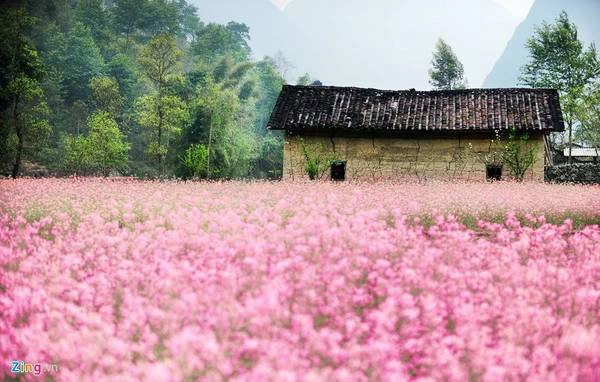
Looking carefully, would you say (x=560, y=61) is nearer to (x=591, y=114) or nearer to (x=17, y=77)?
(x=591, y=114)

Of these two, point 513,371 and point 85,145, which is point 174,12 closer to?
point 85,145

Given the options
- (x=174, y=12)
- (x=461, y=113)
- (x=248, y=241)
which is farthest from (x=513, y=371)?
(x=174, y=12)

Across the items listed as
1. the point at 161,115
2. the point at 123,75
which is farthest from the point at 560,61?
the point at 123,75

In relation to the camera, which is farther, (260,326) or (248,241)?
(248,241)

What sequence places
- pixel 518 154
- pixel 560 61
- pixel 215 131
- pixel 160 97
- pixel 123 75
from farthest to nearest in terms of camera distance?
pixel 123 75 → pixel 560 61 → pixel 160 97 → pixel 215 131 → pixel 518 154

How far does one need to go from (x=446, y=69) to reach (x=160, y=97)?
38387mm

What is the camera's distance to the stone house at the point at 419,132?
23.5 meters

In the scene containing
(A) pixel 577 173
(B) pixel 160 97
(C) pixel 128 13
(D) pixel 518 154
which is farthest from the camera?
(C) pixel 128 13

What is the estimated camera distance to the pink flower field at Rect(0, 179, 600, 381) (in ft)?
9.70

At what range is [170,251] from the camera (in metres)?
5.52

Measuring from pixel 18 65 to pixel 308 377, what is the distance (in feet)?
99.2

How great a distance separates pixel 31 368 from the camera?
11.1 ft

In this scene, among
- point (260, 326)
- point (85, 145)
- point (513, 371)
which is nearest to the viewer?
point (513, 371)

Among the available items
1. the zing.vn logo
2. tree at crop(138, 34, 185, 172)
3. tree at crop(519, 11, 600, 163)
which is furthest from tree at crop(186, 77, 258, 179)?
the zing.vn logo
